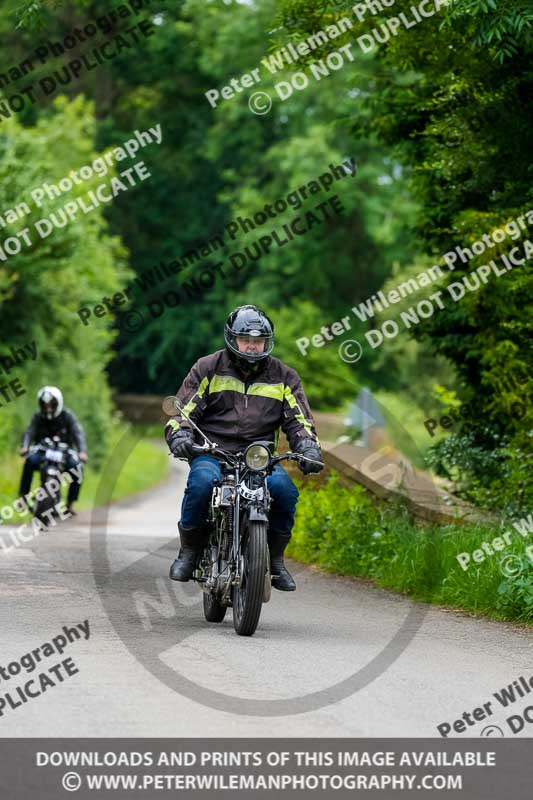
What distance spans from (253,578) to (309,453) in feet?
3.51

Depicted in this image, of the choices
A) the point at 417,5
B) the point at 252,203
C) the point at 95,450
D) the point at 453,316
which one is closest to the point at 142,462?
the point at 95,450

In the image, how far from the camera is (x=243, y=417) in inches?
415

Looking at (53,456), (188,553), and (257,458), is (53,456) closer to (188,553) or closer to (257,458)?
(188,553)

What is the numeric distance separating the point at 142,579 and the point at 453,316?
5.30m

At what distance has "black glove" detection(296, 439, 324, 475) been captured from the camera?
10.4 m

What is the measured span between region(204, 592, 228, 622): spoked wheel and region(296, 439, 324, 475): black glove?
3.48 ft

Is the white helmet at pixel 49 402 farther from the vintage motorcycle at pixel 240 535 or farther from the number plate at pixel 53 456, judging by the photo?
the vintage motorcycle at pixel 240 535

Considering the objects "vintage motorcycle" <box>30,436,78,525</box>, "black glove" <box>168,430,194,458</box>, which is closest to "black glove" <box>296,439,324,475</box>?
"black glove" <box>168,430,194,458</box>

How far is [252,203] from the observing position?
54000mm

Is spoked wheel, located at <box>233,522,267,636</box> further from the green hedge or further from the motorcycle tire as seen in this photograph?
the motorcycle tire

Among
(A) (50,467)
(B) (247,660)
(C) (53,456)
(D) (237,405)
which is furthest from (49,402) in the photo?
(B) (247,660)
